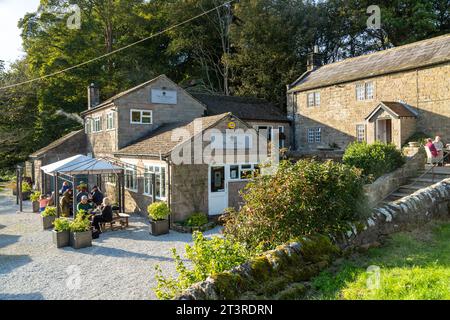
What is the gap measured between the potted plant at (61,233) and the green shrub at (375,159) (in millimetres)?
11681

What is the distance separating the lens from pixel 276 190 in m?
6.64

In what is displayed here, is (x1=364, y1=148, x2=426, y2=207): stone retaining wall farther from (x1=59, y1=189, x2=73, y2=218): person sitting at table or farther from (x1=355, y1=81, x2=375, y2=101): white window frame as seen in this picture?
(x1=59, y1=189, x2=73, y2=218): person sitting at table

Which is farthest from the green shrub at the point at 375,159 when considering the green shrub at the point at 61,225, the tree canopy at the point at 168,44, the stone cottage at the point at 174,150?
the tree canopy at the point at 168,44

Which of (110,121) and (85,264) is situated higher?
(110,121)

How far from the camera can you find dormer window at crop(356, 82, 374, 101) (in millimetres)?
25250

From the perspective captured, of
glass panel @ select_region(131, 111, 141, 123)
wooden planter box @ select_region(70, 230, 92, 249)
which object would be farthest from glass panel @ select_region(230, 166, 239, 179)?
glass panel @ select_region(131, 111, 141, 123)

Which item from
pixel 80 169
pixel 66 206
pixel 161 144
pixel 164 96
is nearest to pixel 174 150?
pixel 161 144

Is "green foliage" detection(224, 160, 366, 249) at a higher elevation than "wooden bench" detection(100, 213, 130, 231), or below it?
higher

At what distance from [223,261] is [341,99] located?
24.2 metres

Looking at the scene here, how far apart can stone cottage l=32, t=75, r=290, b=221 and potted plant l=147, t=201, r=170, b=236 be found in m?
1.09

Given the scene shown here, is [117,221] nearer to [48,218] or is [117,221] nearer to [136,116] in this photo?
[48,218]

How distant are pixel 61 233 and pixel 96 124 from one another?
50.8 feet

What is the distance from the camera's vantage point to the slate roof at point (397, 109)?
21.9 metres

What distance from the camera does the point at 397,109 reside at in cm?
2230
